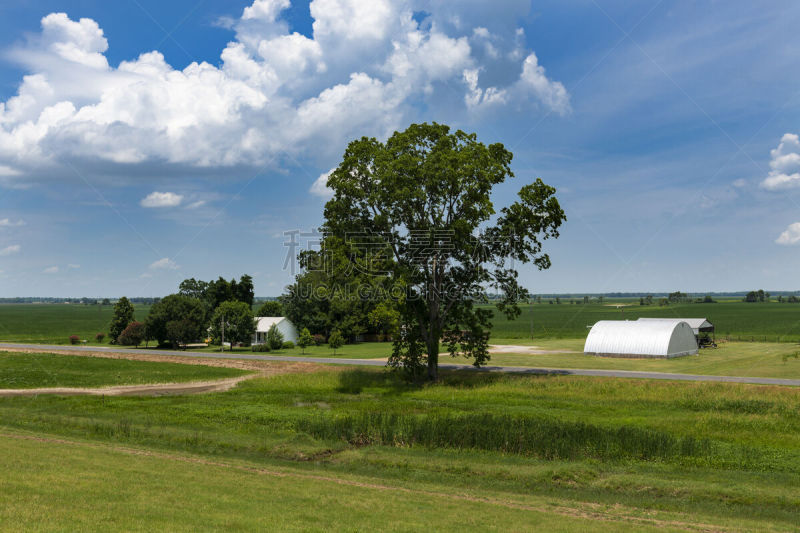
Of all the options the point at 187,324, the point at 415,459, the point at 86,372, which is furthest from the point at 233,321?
the point at 415,459

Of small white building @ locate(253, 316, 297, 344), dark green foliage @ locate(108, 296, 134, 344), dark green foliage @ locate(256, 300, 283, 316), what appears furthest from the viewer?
dark green foliage @ locate(256, 300, 283, 316)

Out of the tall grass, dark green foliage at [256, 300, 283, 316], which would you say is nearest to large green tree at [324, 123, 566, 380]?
the tall grass

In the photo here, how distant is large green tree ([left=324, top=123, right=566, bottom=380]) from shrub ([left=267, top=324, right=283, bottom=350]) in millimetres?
35035

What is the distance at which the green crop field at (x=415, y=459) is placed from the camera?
14016 millimetres

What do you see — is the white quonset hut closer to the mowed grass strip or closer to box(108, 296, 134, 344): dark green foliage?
the mowed grass strip

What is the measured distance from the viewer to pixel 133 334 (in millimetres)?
79000

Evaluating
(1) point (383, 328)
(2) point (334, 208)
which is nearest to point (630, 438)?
(2) point (334, 208)

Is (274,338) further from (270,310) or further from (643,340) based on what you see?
(643,340)

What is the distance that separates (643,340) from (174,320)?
57.7 metres

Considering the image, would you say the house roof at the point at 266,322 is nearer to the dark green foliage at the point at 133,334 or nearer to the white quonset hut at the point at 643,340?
the dark green foliage at the point at 133,334

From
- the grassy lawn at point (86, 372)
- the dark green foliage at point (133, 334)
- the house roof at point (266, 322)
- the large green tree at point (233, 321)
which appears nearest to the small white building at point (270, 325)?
the house roof at point (266, 322)

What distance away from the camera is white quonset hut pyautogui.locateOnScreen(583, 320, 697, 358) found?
60.3 m

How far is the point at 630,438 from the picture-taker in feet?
82.5

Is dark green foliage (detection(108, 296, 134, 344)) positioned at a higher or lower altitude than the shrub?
higher
